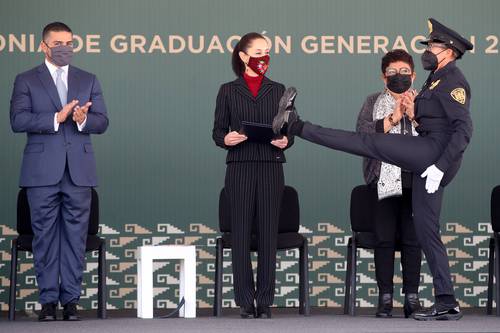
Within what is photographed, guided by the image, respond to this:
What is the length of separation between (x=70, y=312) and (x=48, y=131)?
40.7 inches

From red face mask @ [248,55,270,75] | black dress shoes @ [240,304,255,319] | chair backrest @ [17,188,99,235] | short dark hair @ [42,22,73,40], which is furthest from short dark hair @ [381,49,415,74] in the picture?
chair backrest @ [17,188,99,235]

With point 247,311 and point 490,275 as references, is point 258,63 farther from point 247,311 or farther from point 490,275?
point 490,275

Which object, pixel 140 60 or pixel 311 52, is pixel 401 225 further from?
pixel 140 60

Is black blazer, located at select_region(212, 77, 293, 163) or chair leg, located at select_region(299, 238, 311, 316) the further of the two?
chair leg, located at select_region(299, 238, 311, 316)

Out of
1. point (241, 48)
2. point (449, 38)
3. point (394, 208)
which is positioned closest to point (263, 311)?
point (394, 208)

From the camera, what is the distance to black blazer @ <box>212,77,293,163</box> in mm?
6234

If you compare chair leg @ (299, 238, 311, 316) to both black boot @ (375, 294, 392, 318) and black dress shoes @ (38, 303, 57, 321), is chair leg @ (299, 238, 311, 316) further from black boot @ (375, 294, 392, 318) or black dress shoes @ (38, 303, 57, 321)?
black dress shoes @ (38, 303, 57, 321)

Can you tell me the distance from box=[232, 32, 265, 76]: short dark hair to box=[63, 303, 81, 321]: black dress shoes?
1657mm

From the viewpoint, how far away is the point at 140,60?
301 inches

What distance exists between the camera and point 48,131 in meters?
6.18

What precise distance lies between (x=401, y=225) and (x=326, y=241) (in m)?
1.43

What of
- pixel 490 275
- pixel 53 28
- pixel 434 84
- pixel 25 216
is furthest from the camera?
pixel 490 275

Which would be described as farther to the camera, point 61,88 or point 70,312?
point 61,88

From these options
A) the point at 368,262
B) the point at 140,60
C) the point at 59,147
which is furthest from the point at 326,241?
the point at 59,147
